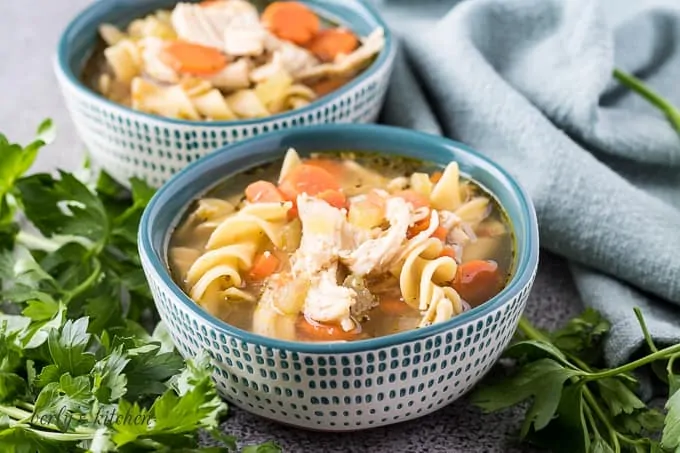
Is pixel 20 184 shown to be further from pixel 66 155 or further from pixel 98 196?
pixel 66 155

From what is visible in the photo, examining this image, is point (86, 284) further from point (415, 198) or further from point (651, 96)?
point (651, 96)

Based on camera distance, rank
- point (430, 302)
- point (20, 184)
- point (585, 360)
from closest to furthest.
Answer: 1. point (430, 302)
2. point (585, 360)
3. point (20, 184)

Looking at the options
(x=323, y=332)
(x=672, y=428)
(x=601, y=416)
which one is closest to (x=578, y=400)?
(x=601, y=416)

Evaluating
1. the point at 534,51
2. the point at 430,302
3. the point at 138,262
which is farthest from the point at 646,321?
the point at 138,262

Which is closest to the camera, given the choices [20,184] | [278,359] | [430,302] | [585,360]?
[278,359]

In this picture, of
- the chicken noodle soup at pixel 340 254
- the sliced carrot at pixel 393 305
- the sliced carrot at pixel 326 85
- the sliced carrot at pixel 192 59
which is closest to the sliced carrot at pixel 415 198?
the chicken noodle soup at pixel 340 254

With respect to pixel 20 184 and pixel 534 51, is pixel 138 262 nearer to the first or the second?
pixel 20 184

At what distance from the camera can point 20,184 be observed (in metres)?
2.46

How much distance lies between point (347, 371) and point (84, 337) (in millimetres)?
467

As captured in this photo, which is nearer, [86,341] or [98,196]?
[86,341]

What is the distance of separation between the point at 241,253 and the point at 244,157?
1.07 feet

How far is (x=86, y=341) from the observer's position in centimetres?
191

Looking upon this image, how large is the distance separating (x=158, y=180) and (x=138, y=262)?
0.30 m

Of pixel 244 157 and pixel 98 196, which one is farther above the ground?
pixel 244 157
